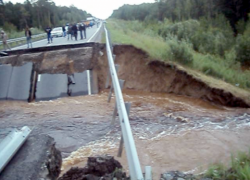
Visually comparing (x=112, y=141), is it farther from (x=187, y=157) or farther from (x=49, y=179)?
(x=49, y=179)

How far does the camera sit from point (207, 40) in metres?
24.1

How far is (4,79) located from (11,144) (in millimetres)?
10970

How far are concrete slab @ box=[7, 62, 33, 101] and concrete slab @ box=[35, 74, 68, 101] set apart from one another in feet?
1.46

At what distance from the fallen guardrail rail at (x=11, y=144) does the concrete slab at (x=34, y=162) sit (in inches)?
3.3

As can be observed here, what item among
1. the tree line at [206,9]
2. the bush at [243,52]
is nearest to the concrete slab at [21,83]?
the bush at [243,52]

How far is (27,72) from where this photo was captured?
43.8ft

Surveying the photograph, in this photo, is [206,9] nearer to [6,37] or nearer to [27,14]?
[6,37]

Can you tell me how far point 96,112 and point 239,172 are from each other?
23.6 ft

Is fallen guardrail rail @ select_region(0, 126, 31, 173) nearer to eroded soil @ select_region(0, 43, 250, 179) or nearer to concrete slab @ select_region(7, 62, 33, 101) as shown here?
eroded soil @ select_region(0, 43, 250, 179)

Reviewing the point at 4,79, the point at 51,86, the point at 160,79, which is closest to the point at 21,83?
the point at 4,79

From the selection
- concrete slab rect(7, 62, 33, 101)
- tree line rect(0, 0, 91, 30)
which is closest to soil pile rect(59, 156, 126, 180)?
concrete slab rect(7, 62, 33, 101)

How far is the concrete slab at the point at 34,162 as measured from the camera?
2825 millimetres

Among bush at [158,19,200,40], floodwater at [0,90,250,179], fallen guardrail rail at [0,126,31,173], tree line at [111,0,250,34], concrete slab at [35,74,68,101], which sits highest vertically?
tree line at [111,0,250,34]

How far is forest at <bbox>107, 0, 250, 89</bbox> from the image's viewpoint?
13039 millimetres
